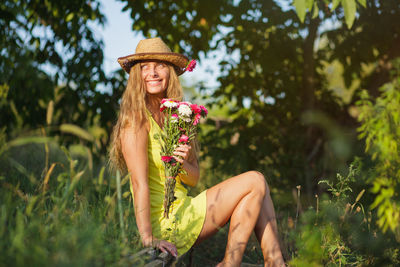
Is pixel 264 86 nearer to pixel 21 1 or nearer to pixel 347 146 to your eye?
pixel 21 1

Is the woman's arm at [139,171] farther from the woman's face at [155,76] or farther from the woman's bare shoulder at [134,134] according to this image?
the woman's face at [155,76]

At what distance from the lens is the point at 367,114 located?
3.16m

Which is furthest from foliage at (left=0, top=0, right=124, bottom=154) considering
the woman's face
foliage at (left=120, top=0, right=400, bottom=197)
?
the woman's face

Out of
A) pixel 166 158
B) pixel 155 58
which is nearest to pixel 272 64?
→ pixel 155 58

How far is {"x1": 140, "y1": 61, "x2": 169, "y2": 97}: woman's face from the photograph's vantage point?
2.54 m

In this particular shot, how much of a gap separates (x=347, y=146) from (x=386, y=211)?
1.65 m

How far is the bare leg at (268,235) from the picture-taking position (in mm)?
2215

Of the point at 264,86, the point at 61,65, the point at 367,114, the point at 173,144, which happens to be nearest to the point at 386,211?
the point at 173,144

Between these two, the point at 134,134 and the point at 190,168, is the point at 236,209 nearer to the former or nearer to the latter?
the point at 190,168

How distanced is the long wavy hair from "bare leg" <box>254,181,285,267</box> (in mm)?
856

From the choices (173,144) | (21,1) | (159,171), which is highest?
(21,1)

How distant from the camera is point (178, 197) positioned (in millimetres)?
2357

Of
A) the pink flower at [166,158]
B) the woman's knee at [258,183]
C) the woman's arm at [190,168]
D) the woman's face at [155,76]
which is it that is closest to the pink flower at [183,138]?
the pink flower at [166,158]

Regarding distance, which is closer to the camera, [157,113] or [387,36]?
[157,113]
